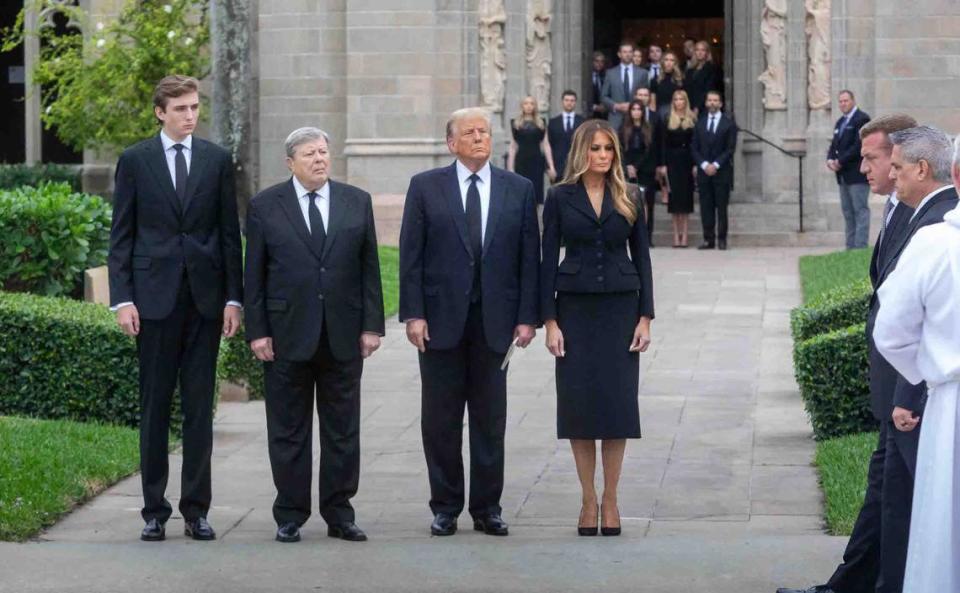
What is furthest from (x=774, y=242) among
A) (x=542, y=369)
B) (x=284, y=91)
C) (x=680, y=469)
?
(x=680, y=469)

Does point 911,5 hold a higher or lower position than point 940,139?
higher

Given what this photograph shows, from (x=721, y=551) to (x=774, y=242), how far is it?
689 inches

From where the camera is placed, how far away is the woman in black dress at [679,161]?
24.3 m

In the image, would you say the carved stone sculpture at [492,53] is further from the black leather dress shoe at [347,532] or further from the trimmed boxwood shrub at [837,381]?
the black leather dress shoe at [347,532]

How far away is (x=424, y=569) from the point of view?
7449 millimetres

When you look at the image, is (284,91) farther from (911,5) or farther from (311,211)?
(311,211)

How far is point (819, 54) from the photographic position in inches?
987

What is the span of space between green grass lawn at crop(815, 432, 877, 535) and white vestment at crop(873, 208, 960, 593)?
246 centimetres

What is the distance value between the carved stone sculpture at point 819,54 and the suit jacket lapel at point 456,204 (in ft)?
56.6

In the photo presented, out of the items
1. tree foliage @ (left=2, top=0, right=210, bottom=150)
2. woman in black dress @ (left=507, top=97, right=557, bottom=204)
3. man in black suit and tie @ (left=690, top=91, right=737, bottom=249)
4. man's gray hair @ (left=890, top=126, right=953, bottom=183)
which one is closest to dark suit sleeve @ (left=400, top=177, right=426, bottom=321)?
man's gray hair @ (left=890, top=126, right=953, bottom=183)

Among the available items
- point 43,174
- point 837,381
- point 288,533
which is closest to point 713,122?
point 43,174

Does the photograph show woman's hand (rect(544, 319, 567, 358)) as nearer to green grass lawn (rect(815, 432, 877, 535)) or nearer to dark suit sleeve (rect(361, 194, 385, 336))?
dark suit sleeve (rect(361, 194, 385, 336))

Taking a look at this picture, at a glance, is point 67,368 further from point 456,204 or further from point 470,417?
point 456,204

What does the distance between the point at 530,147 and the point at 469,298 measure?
16.1 m
